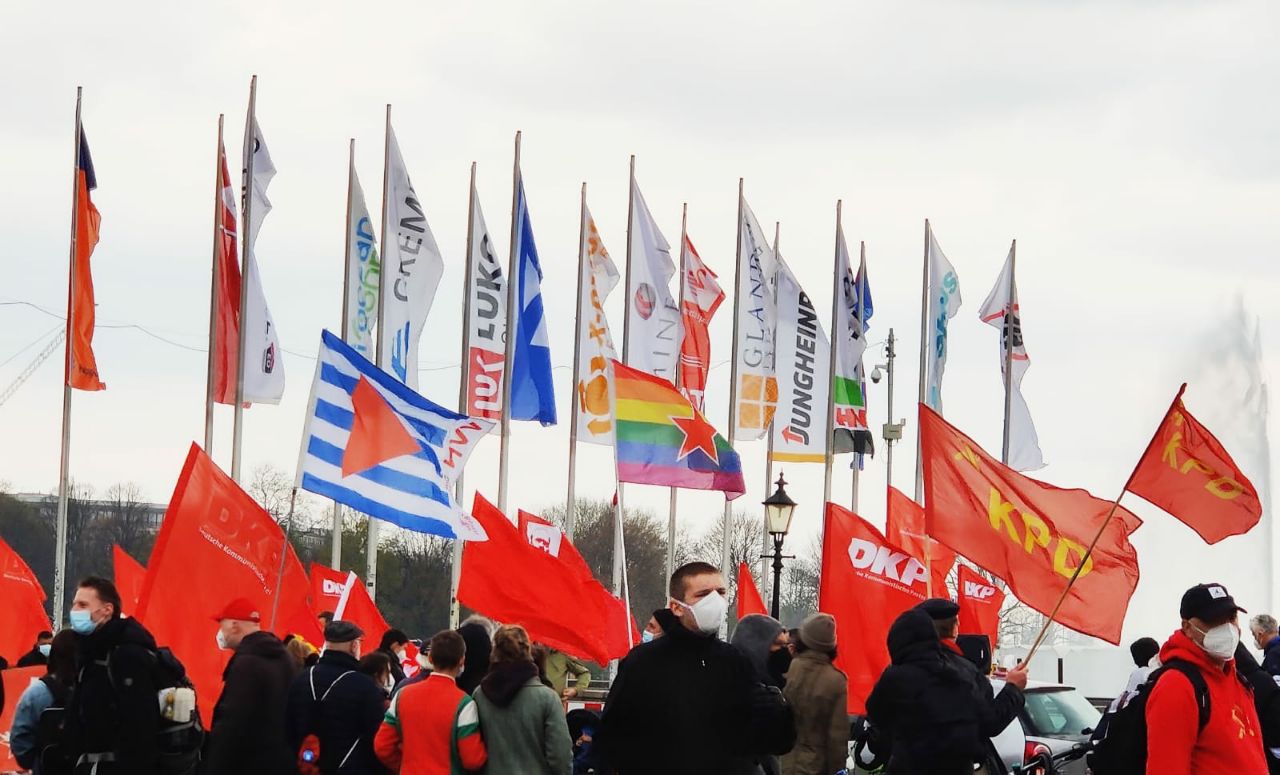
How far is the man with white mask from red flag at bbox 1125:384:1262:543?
19.9 ft

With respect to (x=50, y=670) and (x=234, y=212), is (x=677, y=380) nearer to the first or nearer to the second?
(x=234, y=212)

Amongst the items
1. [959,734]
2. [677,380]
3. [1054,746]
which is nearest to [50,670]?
[959,734]

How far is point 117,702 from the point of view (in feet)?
31.5

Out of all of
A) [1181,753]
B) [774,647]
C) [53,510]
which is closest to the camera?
[1181,753]

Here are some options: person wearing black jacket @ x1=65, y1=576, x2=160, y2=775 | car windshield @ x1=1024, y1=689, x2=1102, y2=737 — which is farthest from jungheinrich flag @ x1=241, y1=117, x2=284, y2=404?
person wearing black jacket @ x1=65, y1=576, x2=160, y2=775

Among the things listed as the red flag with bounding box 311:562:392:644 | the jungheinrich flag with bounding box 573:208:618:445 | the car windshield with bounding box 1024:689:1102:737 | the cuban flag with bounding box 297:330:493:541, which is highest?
the jungheinrich flag with bounding box 573:208:618:445

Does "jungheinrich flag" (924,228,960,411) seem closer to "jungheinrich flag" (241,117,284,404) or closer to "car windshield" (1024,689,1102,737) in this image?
"jungheinrich flag" (241,117,284,404)

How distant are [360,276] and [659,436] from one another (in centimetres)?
1364

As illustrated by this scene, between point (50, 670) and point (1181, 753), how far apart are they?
6310 millimetres

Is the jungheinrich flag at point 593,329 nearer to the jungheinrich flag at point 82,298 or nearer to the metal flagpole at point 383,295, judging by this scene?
the metal flagpole at point 383,295

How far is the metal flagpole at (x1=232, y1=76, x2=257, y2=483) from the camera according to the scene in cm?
3272

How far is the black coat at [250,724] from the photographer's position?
10930mm

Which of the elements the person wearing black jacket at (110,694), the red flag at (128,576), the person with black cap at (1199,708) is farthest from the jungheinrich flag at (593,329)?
the person with black cap at (1199,708)

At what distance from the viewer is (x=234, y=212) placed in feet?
110
